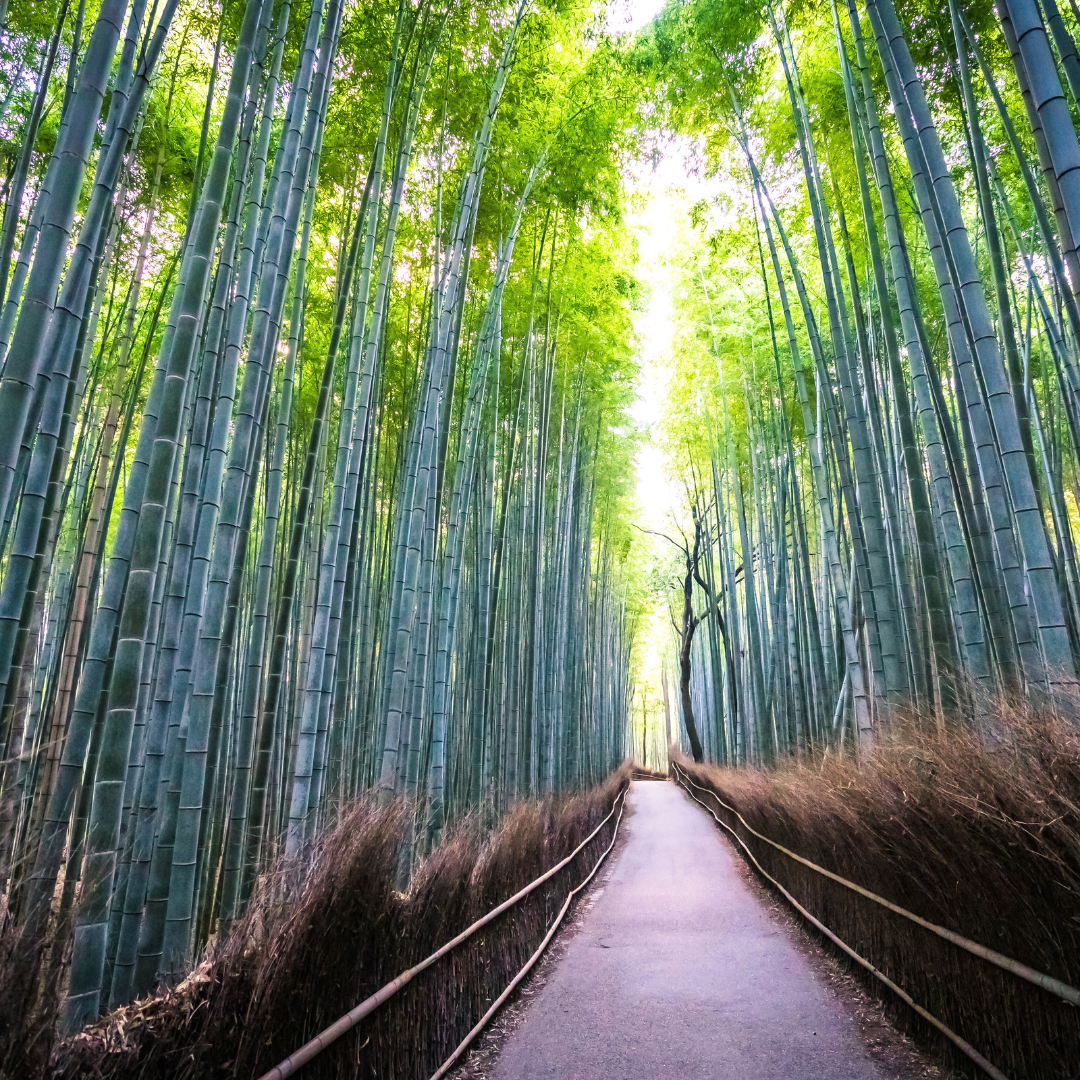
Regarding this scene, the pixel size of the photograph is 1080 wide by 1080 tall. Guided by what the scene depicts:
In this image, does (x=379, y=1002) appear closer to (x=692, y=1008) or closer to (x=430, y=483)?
(x=692, y=1008)

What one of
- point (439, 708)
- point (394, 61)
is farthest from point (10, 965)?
point (394, 61)

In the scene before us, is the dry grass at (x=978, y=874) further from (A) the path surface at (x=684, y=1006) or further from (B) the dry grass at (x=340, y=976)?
(B) the dry grass at (x=340, y=976)

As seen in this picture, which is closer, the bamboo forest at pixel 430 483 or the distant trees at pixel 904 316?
the bamboo forest at pixel 430 483

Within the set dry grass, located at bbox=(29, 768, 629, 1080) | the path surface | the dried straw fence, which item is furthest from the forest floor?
dry grass, located at bbox=(29, 768, 629, 1080)

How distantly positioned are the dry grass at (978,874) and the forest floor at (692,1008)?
22cm

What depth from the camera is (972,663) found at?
2283 mm

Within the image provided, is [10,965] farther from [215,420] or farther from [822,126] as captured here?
[822,126]

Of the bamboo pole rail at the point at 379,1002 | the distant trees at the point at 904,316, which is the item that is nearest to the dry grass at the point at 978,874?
the distant trees at the point at 904,316

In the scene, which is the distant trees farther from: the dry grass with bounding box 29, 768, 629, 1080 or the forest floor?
A: the dry grass with bounding box 29, 768, 629, 1080

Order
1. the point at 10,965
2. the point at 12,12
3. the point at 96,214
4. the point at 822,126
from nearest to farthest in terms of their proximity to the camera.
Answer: the point at 10,965 → the point at 96,214 → the point at 12,12 → the point at 822,126

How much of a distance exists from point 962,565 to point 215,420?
2520mm

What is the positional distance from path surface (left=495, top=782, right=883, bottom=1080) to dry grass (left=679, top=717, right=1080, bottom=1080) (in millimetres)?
332

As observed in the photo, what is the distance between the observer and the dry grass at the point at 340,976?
1114 mm

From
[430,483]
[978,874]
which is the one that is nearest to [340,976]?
[978,874]
